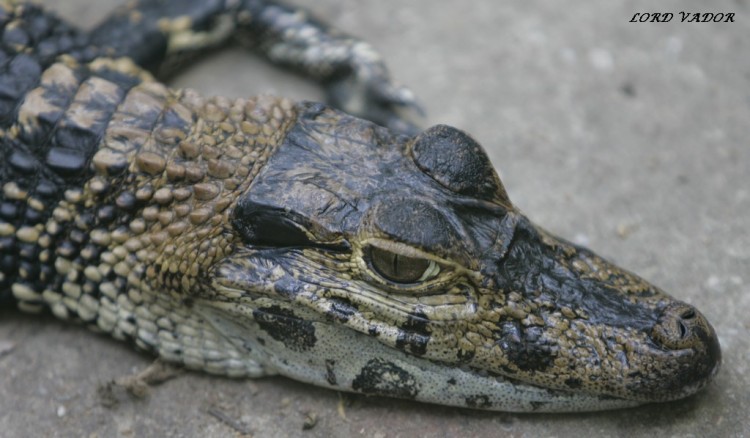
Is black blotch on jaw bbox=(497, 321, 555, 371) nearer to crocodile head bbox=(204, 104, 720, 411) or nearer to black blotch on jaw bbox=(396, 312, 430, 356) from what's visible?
crocodile head bbox=(204, 104, 720, 411)

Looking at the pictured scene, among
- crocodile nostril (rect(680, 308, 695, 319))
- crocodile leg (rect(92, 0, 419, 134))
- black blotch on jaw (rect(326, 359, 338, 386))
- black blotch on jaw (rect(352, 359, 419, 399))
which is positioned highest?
crocodile leg (rect(92, 0, 419, 134))

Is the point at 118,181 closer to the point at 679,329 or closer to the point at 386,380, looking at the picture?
the point at 386,380

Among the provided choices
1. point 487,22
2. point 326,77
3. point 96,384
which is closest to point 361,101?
point 326,77

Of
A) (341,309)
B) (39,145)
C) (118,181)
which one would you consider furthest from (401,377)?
(39,145)

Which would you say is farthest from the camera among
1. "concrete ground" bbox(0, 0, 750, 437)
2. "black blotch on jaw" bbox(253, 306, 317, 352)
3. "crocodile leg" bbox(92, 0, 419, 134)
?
"crocodile leg" bbox(92, 0, 419, 134)

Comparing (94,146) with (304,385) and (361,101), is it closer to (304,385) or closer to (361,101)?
(304,385)

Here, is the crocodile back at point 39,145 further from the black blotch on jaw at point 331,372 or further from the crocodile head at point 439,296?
the black blotch on jaw at point 331,372

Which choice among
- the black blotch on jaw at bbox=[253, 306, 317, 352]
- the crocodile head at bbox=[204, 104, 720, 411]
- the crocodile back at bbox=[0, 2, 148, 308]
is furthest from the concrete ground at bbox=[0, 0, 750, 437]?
the crocodile back at bbox=[0, 2, 148, 308]
